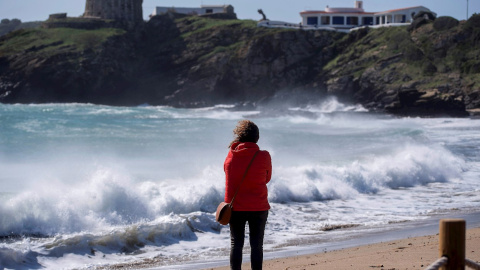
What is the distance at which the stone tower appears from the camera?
279ft

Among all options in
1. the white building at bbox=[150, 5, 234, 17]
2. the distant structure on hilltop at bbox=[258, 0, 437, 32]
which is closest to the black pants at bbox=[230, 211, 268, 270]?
the distant structure on hilltop at bbox=[258, 0, 437, 32]

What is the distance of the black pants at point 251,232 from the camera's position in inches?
204

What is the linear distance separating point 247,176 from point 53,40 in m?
76.4

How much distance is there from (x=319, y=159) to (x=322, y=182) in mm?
5562

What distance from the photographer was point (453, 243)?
3.74 metres

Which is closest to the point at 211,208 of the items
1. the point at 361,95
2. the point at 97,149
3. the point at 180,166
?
the point at 180,166

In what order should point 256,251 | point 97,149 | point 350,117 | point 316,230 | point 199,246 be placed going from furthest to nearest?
point 350,117
point 97,149
point 316,230
point 199,246
point 256,251

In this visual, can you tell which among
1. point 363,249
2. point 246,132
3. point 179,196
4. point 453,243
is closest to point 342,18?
point 179,196

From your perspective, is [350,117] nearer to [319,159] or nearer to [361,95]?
[361,95]

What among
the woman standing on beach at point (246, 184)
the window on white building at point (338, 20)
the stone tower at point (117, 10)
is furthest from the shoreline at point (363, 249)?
the stone tower at point (117, 10)

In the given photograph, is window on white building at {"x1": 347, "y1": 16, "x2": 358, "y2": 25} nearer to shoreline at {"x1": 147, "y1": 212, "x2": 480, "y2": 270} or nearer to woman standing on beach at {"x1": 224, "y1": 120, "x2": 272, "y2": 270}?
shoreline at {"x1": 147, "y1": 212, "x2": 480, "y2": 270}

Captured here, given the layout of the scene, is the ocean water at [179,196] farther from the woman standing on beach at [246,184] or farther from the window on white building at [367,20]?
the window on white building at [367,20]

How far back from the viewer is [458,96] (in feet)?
162

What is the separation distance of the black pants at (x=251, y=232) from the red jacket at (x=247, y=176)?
6 cm
